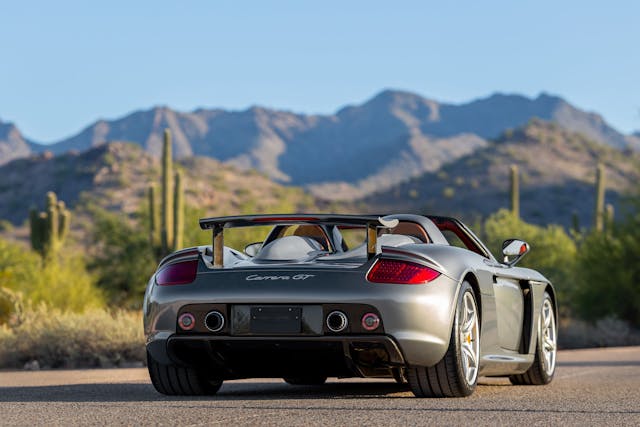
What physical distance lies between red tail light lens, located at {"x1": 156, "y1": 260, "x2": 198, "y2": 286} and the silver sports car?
0.03 feet

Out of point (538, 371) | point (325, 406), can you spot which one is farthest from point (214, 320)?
point (538, 371)

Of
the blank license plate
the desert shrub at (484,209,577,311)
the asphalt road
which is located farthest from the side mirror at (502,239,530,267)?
the desert shrub at (484,209,577,311)

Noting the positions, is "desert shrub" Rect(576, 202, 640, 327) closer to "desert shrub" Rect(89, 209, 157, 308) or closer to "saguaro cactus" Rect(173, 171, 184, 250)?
"saguaro cactus" Rect(173, 171, 184, 250)

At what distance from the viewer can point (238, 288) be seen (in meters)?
7.97

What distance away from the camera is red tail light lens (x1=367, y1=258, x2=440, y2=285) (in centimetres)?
790

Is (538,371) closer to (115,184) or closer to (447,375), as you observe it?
(447,375)

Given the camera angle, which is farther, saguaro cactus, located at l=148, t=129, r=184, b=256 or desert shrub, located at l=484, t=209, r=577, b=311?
desert shrub, located at l=484, t=209, r=577, b=311

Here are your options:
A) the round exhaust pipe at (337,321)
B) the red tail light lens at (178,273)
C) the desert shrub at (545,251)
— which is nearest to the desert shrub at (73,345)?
the red tail light lens at (178,273)

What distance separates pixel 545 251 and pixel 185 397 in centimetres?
3201

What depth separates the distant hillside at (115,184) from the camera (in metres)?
79.3

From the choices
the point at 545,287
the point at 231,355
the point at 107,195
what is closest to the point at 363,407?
the point at 231,355

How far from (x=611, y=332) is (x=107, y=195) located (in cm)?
5326

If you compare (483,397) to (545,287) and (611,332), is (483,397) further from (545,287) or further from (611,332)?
(611,332)

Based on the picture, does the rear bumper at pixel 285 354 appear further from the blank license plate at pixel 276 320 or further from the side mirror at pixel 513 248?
the side mirror at pixel 513 248
